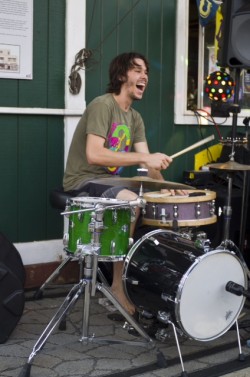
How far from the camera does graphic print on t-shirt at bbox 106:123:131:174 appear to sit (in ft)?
14.3

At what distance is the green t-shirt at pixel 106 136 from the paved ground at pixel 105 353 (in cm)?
95

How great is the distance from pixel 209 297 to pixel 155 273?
31cm

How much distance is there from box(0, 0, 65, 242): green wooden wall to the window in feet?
3.74

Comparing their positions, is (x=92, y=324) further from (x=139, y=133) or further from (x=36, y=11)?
(x=36, y=11)

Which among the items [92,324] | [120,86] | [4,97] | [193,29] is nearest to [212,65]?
[193,29]

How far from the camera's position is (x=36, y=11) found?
15.3 ft

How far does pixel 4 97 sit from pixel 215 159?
6.92 ft

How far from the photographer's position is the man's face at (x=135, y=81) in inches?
171

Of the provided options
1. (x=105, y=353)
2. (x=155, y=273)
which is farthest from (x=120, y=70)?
(x=105, y=353)

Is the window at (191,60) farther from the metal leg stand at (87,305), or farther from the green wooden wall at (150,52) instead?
the metal leg stand at (87,305)

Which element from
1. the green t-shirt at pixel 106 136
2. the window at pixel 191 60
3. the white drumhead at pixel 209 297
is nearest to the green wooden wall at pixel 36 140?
the green t-shirt at pixel 106 136

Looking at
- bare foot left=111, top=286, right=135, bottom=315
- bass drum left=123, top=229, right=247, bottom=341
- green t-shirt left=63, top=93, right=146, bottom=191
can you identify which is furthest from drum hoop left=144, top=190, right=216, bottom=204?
bare foot left=111, top=286, right=135, bottom=315

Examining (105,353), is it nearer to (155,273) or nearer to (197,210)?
(155,273)

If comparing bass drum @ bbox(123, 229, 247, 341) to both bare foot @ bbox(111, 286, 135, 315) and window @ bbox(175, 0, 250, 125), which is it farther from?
window @ bbox(175, 0, 250, 125)
